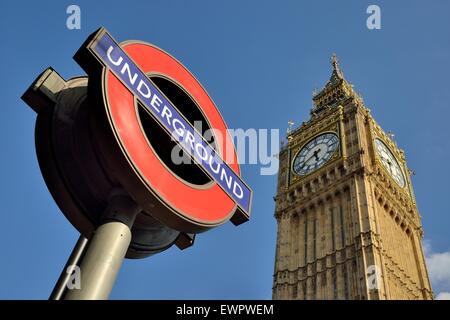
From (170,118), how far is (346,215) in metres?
38.4

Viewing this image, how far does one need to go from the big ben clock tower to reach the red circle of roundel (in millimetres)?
31282

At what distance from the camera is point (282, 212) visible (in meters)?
49.5

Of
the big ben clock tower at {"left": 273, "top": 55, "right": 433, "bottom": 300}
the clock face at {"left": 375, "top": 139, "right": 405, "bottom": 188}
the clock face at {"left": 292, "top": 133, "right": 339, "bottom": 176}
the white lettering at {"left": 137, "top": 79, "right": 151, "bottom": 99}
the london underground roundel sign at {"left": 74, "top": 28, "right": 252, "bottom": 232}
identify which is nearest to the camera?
the london underground roundel sign at {"left": 74, "top": 28, "right": 252, "bottom": 232}

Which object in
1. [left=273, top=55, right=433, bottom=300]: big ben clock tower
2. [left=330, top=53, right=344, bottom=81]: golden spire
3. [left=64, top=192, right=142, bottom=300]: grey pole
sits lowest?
[left=64, top=192, right=142, bottom=300]: grey pole

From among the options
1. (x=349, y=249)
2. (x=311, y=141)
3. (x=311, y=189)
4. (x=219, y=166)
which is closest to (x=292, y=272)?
(x=349, y=249)

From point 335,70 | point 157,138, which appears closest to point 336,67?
point 335,70

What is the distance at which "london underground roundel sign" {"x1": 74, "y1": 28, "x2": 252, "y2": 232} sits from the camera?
6.70m

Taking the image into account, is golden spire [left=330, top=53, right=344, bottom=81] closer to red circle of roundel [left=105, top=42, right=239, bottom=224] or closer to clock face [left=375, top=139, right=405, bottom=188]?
clock face [left=375, top=139, right=405, bottom=188]

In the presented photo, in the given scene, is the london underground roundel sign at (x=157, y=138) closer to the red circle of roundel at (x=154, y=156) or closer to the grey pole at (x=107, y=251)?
the red circle of roundel at (x=154, y=156)

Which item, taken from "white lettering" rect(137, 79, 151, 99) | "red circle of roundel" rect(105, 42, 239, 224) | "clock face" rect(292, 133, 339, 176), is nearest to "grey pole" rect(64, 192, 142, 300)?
"red circle of roundel" rect(105, 42, 239, 224)


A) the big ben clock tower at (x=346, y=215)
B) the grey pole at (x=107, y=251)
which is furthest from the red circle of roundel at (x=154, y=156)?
the big ben clock tower at (x=346, y=215)
